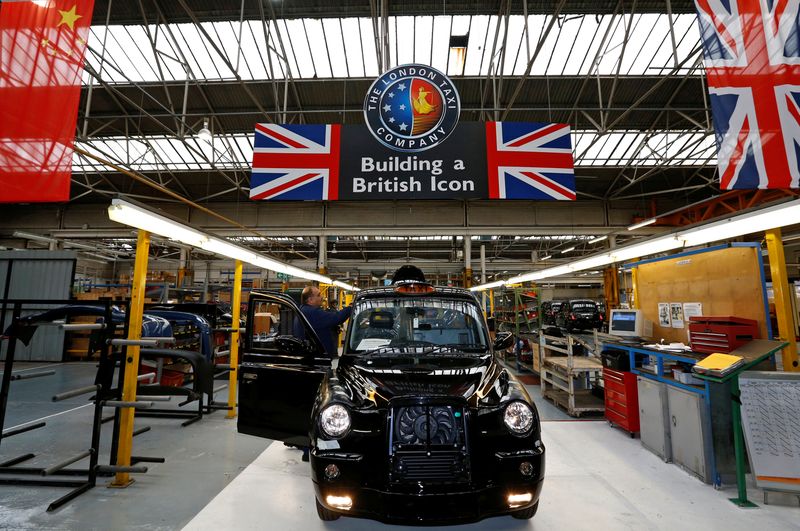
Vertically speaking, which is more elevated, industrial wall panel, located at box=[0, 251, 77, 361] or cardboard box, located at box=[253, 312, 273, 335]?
industrial wall panel, located at box=[0, 251, 77, 361]

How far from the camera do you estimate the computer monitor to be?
15.2 feet

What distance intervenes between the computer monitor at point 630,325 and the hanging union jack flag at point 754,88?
2279 millimetres

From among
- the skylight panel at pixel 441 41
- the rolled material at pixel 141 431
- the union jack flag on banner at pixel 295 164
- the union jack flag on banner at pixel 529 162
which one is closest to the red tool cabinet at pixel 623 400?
the union jack flag on banner at pixel 529 162

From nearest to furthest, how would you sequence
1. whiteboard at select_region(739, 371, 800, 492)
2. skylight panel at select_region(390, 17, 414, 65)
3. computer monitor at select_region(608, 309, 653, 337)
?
1. whiteboard at select_region(739, 371, 800, 492)
2. computer monitor at select_region(608, 309, 653, 337)
3. skylight panel at select_region(390, 17, 414, 65)

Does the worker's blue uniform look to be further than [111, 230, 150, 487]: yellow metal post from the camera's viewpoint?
Yes

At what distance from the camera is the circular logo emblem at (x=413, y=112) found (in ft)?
12.3

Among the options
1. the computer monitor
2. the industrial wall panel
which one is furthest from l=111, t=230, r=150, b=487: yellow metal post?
the industrial wall panel

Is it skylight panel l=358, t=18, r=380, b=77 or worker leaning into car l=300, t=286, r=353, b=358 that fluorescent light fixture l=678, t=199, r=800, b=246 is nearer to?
worker leaning into car l=300, t=286, r=353, b=358

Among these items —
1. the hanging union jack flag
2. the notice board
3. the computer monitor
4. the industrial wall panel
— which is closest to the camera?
the hanging union jack flag

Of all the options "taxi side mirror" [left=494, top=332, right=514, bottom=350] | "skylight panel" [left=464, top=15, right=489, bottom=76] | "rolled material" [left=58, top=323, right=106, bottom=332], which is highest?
"skylight panel" [left=464, top=15, right=489, bottom=76]

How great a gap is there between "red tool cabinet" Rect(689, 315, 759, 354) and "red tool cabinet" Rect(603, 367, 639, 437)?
907 millimetres

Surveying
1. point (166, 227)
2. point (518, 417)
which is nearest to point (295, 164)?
point (166, 227)

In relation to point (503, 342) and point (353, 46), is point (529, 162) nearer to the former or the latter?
point (503, 342)

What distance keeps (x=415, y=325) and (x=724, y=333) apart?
117 inches
